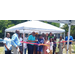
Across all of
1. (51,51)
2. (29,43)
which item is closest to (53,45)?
(51,51)

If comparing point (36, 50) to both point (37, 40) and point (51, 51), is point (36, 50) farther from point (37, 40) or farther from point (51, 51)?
point (51, 51)

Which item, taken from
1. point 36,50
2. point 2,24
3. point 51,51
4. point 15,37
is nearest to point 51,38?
point 51,51

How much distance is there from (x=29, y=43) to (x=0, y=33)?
554 inches

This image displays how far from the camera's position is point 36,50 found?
17.3ft

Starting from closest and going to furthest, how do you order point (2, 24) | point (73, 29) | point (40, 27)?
point (40, 27) → point (73, 29) → point (2, 24)

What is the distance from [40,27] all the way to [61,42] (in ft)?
4.90

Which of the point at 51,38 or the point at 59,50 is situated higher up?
the point at 51,38

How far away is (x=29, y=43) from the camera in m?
5.03

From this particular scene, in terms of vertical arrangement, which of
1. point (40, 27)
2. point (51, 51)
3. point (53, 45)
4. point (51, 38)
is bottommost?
point (51, 51)

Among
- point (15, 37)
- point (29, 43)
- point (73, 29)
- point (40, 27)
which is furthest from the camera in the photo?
point (73, 29)

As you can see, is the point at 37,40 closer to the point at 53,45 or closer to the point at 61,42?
the point at 53,45

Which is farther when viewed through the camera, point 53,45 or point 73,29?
point 73,29

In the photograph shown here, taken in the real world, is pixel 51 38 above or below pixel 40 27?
below

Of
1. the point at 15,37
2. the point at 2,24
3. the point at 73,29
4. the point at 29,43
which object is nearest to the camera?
the point at 15,37
